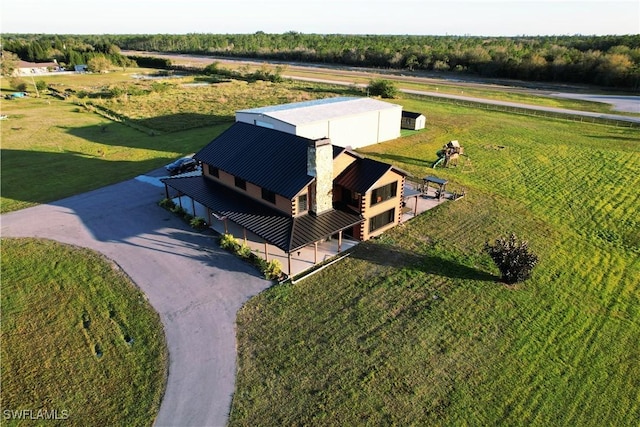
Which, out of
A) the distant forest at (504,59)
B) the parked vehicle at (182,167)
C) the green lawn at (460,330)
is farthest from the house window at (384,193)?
the distant forest at (504,59)

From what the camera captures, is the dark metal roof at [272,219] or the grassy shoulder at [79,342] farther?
the dark metal roof at [272,219]

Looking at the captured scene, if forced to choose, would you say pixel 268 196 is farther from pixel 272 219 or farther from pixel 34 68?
pixel 34 68

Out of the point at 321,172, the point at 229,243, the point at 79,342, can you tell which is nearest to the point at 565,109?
the point at 321,172

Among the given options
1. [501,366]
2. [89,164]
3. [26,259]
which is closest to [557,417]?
[501,366]

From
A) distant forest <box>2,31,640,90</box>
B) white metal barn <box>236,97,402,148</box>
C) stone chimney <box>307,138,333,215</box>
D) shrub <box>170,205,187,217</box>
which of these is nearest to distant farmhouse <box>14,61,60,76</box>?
distant forest <box>2,31,640,90</box>

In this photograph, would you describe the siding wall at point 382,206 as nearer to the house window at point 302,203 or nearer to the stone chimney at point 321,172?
the stone chimney at point 321,172

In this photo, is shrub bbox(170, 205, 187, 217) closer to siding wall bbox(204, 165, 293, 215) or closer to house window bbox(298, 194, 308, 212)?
siding wall bbox(204, 165, 293, 215)
